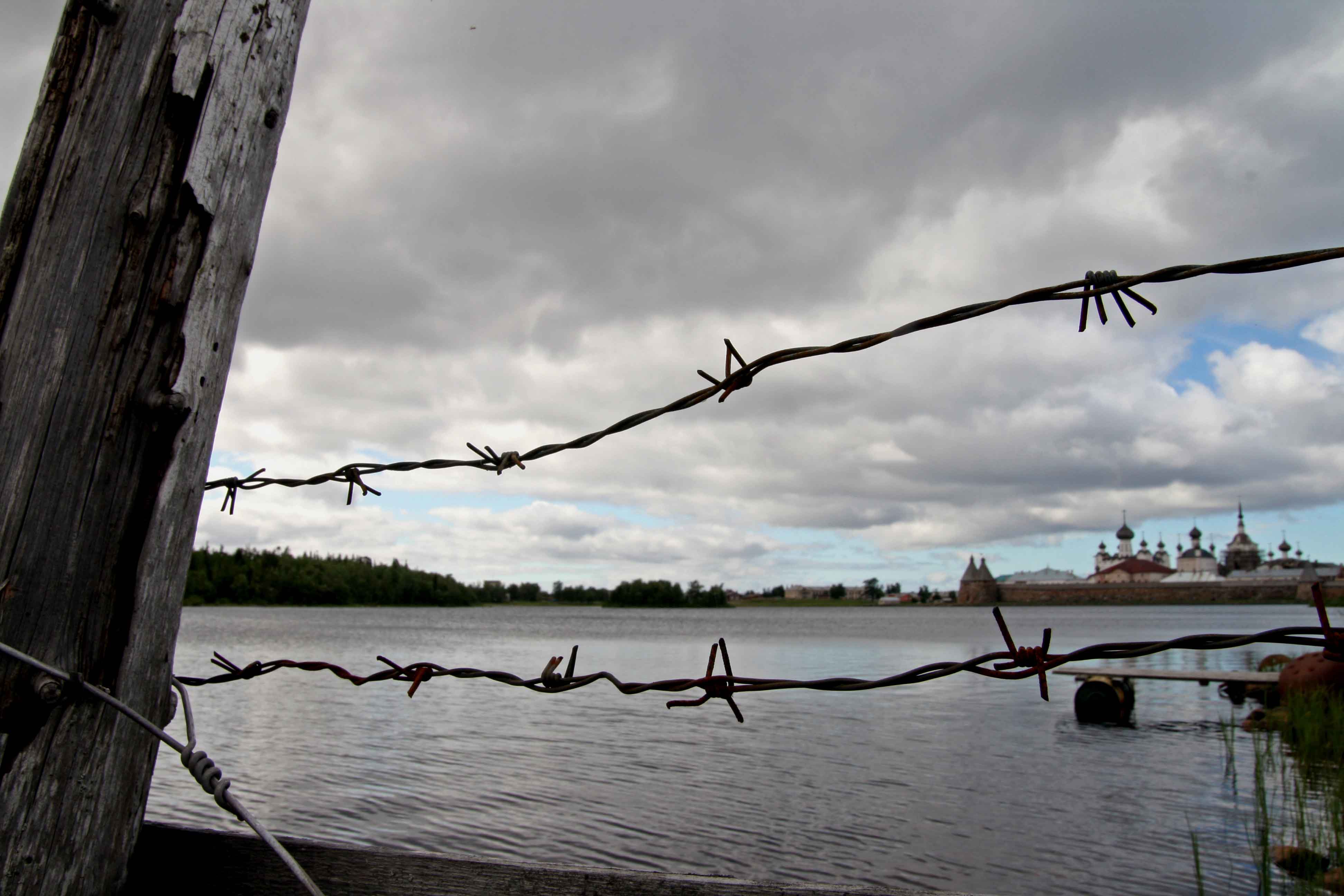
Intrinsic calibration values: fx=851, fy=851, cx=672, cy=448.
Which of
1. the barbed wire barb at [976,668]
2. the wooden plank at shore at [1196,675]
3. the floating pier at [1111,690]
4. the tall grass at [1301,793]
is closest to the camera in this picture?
the barbed wire barb at [976,668]

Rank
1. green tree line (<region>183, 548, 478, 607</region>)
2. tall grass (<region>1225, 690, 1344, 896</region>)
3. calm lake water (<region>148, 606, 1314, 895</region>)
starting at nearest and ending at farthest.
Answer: tall grass (<region>1225, 690, 1344, 896</region>), calm lake water (<region>148, 606, 1314, 895</region>), green tree line (<region>183, 548, 478, 607</region>)

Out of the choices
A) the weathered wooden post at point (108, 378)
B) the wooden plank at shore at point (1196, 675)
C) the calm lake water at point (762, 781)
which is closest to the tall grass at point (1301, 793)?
the calm lake water at point (762, 781)

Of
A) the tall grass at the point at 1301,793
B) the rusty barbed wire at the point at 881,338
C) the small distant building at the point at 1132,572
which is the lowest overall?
the tall grass at the point at 1301,793

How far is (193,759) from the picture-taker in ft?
4.13

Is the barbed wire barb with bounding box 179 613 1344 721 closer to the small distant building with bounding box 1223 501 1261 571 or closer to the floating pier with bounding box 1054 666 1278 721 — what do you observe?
the floating pier with bounding box 1054 666 1278 721

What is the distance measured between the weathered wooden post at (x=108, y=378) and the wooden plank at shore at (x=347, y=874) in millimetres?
95

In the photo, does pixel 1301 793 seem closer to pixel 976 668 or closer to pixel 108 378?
pixel 976 668

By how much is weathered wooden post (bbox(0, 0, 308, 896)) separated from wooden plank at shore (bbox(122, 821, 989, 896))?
9 centimetres

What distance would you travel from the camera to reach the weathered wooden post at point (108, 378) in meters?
1.13

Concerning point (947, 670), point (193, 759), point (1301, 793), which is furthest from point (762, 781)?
point (193, 759)

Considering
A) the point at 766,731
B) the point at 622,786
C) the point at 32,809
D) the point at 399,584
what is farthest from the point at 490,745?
the point at 399,584

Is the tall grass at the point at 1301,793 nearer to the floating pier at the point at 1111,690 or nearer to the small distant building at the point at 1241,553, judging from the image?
the floating pier at the point at 1111,690

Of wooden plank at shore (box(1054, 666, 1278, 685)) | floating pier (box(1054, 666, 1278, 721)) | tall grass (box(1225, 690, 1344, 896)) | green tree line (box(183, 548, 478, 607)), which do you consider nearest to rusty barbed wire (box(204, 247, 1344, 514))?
tall grass (box(1225, 690, 1344, 896))

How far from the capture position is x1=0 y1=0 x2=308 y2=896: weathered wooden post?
1130mm
